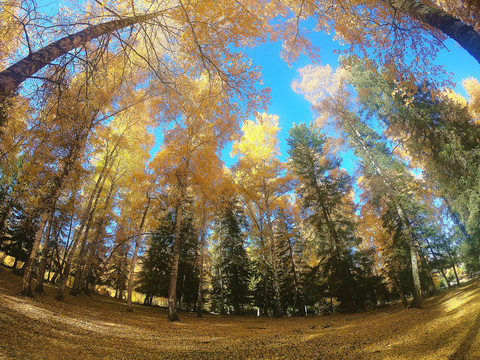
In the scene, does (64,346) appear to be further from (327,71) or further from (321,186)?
(327,71)

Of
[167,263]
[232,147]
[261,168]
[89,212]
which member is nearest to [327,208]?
[261,168]

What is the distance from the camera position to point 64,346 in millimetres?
3883

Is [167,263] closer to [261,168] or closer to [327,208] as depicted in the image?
[261,168]

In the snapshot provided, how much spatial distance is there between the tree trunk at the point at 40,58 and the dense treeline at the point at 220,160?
35 millimetres

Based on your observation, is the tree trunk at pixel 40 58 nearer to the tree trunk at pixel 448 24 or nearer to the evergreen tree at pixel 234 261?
the tree trunk at pixel 448 24

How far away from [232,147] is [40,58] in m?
12.8

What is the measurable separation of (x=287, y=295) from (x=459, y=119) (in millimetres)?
15377

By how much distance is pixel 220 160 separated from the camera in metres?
12.4

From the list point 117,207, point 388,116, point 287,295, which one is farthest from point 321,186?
point 117,207

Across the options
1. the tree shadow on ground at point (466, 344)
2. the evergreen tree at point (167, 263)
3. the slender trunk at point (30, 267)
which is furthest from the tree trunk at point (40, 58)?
the evergreen tree at point (167, 263)

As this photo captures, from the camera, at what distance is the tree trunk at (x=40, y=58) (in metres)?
2.91

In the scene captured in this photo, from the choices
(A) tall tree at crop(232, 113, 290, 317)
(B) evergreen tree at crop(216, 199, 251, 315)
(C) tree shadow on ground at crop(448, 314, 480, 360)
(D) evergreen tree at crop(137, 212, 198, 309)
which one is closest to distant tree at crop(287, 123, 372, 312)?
(A) tall tree at crop(232, 113, 290, 317)

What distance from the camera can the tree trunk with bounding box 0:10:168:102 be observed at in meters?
2.91

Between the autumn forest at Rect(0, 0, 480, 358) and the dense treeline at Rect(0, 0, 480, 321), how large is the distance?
2.8 inches
